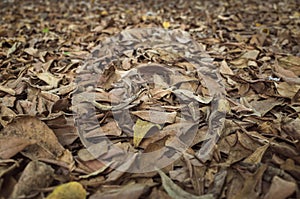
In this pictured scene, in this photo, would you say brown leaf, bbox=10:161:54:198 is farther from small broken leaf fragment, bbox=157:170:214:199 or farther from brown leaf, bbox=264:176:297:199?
brown leaf, bbox=264:176:297:199

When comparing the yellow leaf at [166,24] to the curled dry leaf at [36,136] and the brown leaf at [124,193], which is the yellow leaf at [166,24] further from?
A: the brown leaf at [124,193]

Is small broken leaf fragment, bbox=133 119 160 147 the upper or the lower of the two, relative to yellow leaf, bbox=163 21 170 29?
upper

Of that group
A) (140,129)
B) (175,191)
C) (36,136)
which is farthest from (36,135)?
(175,191)

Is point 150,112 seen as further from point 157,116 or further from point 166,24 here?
point 166,24

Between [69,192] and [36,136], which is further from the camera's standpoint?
[36,136]

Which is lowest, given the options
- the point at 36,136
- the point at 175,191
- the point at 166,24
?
the point at 166,24

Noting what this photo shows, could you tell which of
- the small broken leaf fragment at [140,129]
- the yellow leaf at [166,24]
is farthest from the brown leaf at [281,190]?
the yellow leaf at [166,24]

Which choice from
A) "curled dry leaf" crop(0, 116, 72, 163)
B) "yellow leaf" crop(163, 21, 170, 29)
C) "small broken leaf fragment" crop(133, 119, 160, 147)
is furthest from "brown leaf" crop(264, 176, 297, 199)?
"yellow leaf" crop(163, 21, 170, 29)
